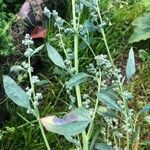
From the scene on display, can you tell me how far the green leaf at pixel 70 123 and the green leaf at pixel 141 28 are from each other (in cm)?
143

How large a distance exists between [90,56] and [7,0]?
63 centimetres

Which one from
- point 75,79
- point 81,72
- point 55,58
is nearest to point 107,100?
point 75,79

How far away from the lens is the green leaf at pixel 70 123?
161cm

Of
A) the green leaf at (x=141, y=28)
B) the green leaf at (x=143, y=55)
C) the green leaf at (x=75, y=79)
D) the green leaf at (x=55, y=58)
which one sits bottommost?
the green leaf at (x=143, y=55)

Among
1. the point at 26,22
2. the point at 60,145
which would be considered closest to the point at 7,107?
the point at 60,145

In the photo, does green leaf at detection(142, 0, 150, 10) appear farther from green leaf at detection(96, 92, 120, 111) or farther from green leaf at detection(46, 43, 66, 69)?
green leaf at detection(96, 92, 120, 111)

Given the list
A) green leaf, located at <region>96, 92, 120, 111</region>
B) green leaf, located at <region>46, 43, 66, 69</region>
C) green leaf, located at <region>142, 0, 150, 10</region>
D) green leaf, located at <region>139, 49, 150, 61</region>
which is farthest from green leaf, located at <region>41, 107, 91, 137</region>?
green leaf, located at <region>142, 0, 150, 10</region>

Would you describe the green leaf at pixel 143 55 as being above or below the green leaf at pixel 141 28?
below

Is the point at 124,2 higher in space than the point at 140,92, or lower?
higher

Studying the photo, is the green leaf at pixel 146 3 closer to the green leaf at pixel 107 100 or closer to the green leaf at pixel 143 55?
the green leaf at pixel 143 55

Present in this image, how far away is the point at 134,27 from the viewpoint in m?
3.19

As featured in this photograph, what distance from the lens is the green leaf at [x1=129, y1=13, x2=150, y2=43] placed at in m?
3.03

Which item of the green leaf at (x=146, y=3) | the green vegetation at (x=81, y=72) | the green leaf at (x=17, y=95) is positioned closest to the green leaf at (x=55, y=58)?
the green vegetation at (x=81, y=72)

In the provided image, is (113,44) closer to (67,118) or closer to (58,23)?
(58,23)
